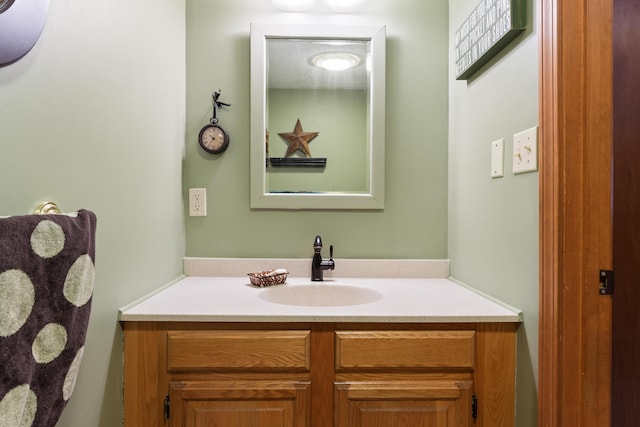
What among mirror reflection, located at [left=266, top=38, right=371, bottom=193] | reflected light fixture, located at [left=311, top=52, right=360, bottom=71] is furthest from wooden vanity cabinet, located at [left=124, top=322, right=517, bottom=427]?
reflected light fixture, located at [left=311, top=52, right=360, bottom=71]

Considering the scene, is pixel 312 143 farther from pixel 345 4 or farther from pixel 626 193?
pixel 626 193

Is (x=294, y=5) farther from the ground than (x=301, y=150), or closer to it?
farther from the ground

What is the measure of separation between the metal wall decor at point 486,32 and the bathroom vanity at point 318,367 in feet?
2.57

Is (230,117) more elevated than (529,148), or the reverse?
(230,117)

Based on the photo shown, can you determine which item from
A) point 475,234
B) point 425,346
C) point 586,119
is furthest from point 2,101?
point 475,234

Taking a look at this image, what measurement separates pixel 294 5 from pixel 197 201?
3.07ft

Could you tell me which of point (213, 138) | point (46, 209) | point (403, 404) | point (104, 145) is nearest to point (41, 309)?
point (46, 209)

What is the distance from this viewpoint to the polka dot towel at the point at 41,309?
19.9 inches

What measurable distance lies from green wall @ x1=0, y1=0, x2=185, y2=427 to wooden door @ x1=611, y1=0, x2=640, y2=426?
4.77 feet

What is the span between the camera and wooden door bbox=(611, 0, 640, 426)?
1.06 metres

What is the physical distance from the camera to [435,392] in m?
1.00

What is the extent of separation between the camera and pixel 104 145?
905mm

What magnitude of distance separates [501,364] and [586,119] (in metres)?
0.68

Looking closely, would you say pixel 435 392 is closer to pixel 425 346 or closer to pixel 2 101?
pixel 425 346
